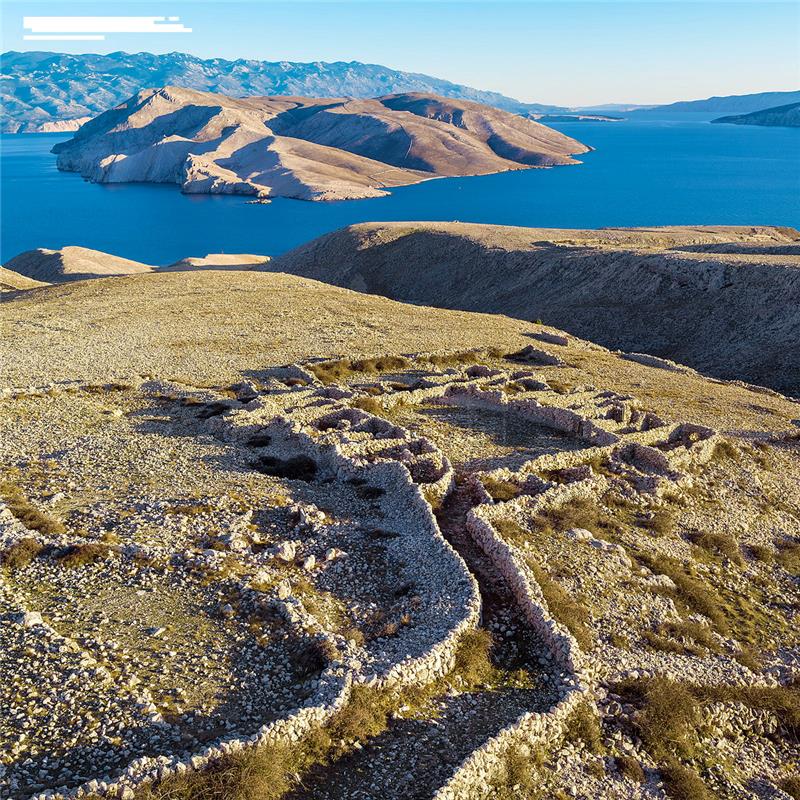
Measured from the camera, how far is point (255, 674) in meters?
15.6

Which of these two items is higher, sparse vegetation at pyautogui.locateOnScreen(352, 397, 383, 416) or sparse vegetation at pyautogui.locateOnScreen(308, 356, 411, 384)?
sparse vegetation at pyautogui.locateOnScreen(352, 397, 383, 416)

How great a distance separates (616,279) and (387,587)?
206 ft

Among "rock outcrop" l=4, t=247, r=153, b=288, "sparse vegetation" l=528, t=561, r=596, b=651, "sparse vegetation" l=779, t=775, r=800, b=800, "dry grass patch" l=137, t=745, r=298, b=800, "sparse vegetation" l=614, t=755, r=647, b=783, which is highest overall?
"dry grass patch" l=137, t=745, r=298, b=800

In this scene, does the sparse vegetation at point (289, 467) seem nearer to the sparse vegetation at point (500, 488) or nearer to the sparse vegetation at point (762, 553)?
the sparse vegetation at point (500, 488)

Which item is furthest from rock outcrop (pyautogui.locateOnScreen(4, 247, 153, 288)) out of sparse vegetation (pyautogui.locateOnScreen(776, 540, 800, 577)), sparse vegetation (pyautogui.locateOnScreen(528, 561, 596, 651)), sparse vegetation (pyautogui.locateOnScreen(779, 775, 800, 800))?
sparse vegetation (pyautogui.locateOnScreen(779, 775, 800, 800))

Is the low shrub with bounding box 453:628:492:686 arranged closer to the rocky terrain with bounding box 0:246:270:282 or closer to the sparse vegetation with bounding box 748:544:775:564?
the sparse vegetation with bounding box 748:544:775:564

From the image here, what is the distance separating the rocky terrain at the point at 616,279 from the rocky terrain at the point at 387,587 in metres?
23.9

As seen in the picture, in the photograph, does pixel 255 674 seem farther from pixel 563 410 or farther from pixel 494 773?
pixel 563 410

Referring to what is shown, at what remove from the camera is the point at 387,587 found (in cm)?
1986

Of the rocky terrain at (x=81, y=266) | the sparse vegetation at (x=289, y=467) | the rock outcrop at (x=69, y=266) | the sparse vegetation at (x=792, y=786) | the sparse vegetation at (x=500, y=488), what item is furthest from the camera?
the rocky terrain at (x=81, y=266)

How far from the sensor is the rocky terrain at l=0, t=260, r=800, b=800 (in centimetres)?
1398

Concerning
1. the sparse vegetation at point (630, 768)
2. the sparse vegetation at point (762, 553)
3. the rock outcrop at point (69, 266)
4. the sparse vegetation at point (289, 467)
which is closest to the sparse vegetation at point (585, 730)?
the sparse vegetation at point (630, 768)

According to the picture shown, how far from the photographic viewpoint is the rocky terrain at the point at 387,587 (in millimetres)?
13977

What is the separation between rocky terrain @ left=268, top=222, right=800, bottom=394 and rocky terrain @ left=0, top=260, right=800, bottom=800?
2394 cm
